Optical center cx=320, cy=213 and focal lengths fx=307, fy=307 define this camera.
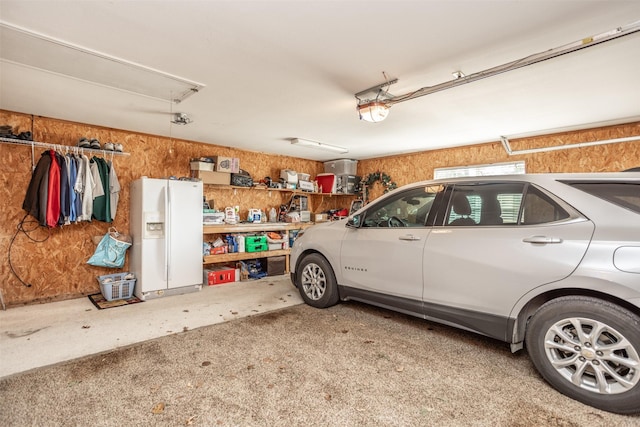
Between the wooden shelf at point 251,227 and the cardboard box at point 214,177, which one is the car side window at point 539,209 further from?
the cardboard box at point 214,177

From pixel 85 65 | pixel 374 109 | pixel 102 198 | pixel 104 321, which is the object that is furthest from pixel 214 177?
pixel 374 109

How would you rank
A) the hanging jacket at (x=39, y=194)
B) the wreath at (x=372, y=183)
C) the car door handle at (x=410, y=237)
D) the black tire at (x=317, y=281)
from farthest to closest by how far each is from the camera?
the wreath at (x=372, y=183)
the hanging jacket at (x=39, y=194)
the black tire at (x=317, y=281)
the car door handle at (x=410, y=237)

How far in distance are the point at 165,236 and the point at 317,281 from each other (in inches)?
91.1

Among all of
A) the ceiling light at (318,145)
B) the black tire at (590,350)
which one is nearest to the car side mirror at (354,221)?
the black tire at (590,350)

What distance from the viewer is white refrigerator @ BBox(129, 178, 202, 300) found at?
167 inches

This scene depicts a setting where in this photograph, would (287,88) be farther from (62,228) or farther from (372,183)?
(372,183)

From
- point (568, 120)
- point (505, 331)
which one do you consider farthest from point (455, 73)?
point (568, 120)

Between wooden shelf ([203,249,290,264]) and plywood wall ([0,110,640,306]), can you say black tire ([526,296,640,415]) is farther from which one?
wooden shelf ([203,249,290,264])

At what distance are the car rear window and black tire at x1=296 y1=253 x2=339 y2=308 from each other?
2.44 m

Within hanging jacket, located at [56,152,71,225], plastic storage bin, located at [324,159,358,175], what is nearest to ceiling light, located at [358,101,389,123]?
hanging jacket, located at [56,152,71,225]

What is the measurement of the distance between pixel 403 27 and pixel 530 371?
2643 millimetres

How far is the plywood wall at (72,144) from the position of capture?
3896mm

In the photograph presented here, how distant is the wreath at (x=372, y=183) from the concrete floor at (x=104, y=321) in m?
3.18

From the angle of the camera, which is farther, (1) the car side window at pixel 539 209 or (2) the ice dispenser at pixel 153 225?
(2) the ice dispenser at pixel 153 225
